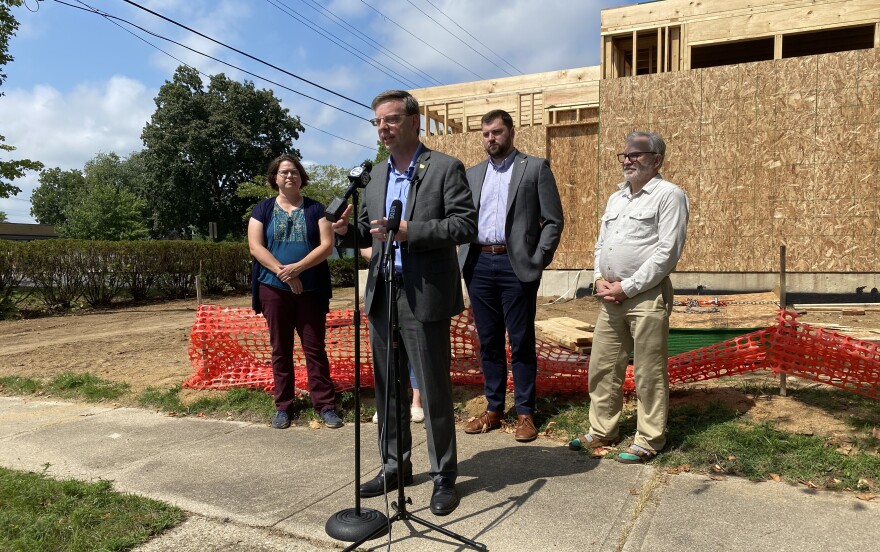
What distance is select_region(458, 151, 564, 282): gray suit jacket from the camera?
14.0ft

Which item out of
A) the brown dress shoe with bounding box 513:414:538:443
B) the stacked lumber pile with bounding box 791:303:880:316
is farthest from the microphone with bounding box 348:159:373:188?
the stacked lumber pile with bounding box 791:303:880:316

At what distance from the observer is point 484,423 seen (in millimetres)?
4520

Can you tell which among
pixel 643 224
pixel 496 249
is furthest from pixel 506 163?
pixel 643 224

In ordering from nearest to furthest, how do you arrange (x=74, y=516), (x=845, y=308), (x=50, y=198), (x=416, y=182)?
(x=74, y=516), (x=416, y=182), (x=845, y=308), (x=50, y=198)

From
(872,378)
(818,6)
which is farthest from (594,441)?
(818,6)

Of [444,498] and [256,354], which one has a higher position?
[256,354]

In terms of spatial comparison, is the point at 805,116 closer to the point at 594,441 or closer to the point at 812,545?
the point at 594,441

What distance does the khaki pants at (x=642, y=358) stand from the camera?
12.4ft

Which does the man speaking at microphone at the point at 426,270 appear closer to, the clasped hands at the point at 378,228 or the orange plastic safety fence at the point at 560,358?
the clasped hands at the point at 378,228

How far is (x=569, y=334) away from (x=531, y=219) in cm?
252

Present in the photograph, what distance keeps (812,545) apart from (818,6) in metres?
12.8

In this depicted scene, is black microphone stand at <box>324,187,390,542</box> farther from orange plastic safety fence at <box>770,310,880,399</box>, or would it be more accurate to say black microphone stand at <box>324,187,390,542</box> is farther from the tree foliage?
the tree foliage

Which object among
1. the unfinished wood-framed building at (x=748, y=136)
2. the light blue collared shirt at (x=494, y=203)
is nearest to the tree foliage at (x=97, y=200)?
the unfinished wood-framed building at (x=748, y=136)

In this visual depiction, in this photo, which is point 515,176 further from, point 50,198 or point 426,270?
point 50,198
